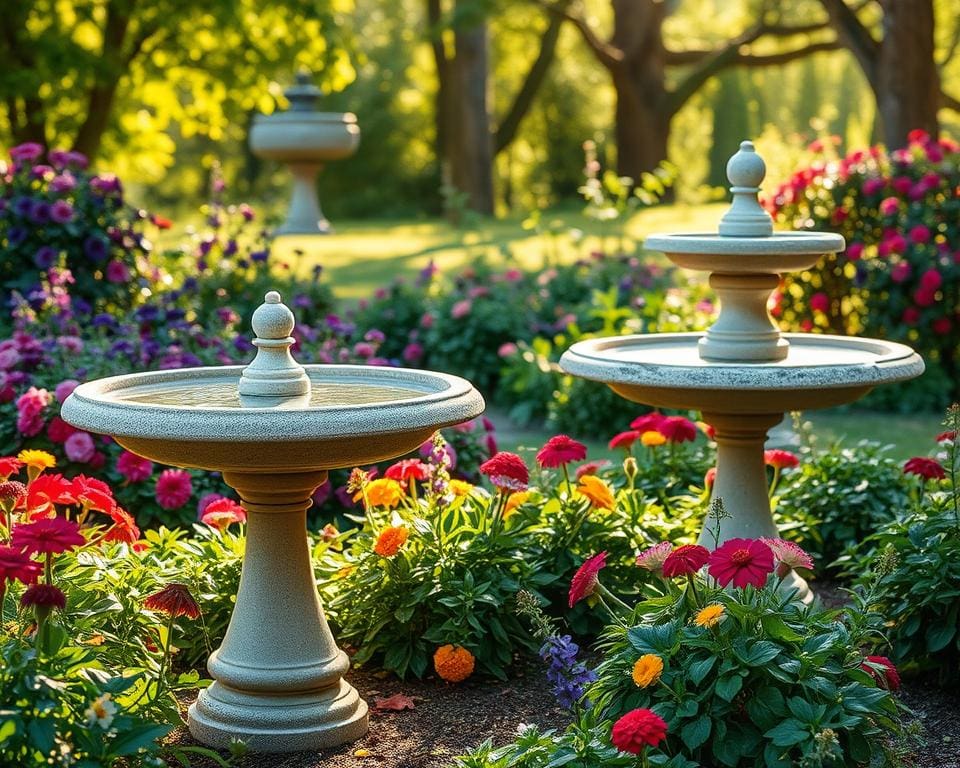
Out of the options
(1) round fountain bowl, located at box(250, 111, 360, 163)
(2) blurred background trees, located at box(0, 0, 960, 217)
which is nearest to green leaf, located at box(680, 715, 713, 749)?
(2) blurred background trees, located at box(0, 0, 960, 217)

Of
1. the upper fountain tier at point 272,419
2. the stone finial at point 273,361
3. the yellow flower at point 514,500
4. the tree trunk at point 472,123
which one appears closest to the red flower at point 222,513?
the upper fountain tier at point 272,419

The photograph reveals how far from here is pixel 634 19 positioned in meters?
24.3

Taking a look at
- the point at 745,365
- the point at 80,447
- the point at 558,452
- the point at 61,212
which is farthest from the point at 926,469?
the point at 61,212

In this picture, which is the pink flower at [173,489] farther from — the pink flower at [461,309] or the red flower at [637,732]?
the pink flower at [461,309]

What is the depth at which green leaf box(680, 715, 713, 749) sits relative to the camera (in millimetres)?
3373

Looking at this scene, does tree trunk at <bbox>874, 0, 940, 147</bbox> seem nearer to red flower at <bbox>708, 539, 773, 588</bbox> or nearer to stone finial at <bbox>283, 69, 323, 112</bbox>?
stone finial at <bbox>283, 69, 323, 112</bbox>

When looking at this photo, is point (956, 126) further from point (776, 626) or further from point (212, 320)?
point (776, 626)

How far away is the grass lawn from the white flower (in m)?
5.62

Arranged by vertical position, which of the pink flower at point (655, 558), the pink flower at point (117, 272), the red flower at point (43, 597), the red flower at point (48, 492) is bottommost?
the pink flower at point (655, 558)

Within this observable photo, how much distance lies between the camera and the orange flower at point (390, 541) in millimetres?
4383

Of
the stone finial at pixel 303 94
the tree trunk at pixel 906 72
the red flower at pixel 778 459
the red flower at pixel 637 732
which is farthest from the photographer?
the stone finial at pixel 303 94

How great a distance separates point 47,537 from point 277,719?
1015 millimetres

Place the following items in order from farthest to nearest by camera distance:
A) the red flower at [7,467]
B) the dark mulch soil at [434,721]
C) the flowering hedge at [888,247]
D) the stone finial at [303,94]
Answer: the stone finial at [303,94], the flowering hedge at [888,247], the red flower at [7,467], the dark mulch soil at [434,721]

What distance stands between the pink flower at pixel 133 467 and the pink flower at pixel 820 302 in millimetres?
6243
